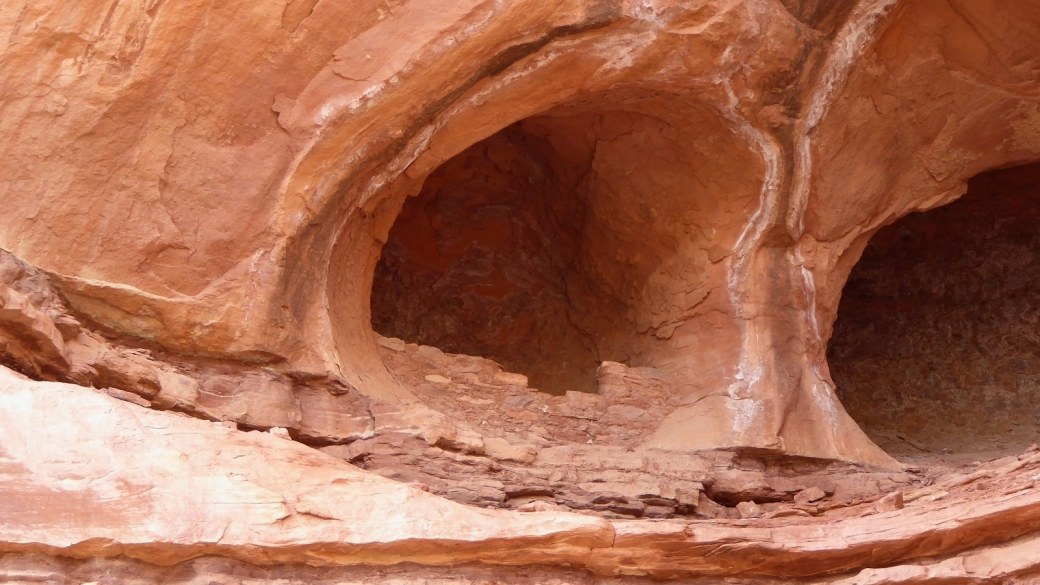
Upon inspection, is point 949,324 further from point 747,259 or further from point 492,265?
point 492,265

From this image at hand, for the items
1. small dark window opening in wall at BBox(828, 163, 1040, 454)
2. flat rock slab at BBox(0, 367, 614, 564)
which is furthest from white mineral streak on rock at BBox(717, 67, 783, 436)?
small dark window opening in wall at BBox(828, 163, 1040, 454)

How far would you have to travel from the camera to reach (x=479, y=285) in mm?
6754

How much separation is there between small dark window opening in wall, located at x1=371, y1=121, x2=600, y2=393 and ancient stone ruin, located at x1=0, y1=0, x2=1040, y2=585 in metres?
0.02

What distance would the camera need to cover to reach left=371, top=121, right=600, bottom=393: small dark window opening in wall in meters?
6.50

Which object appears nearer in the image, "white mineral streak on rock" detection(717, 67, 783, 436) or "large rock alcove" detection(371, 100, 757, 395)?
"white mineral streak on rock" detection(717, 67, 783, 436)

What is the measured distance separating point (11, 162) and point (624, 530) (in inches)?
101

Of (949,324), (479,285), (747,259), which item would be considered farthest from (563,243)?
(949,324)

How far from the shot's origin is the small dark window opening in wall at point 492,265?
6504 millimetres

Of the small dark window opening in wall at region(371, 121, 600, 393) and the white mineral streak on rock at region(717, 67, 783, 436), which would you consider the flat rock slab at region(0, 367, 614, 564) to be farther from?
the small dark window opening in wall at region(371, 121, 600, 393)

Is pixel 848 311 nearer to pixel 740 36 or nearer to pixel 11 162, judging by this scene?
pixel 740 36

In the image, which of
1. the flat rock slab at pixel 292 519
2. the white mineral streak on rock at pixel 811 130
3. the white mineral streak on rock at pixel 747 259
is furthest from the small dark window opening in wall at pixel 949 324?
the flat rock slab at pixel 292 519

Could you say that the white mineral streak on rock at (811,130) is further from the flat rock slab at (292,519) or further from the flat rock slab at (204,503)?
the flat rock slab at (204,503)

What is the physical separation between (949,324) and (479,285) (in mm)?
3325

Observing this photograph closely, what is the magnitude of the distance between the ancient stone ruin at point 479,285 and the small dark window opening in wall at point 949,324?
268 millimetres
